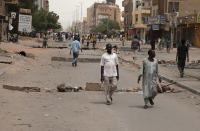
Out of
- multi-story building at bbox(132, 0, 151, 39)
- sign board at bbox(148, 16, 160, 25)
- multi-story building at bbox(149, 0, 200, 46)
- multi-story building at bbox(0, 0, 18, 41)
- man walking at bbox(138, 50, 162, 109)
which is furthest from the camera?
multi-story building at bbox(132, 0, 151, 39)

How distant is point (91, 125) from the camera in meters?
9.27

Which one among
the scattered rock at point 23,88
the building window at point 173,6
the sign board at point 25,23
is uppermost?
the building window at point 173,6

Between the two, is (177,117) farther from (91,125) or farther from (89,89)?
(89,89)

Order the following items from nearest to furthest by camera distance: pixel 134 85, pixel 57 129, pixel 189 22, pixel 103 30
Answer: pixel 57 129, pixel 134 85, pixel 189 22, pixel 103 30

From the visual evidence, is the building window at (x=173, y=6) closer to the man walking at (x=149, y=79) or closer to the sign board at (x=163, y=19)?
the sign board at (x=163, y=19)

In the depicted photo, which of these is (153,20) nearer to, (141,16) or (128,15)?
(141,16)

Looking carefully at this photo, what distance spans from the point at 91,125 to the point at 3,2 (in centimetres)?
6106

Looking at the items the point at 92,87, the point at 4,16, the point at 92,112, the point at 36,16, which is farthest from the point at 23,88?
the point at 36,16

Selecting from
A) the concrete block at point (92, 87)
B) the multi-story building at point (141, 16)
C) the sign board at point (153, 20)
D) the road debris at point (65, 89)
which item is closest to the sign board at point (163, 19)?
the sign board at point (153, 20)

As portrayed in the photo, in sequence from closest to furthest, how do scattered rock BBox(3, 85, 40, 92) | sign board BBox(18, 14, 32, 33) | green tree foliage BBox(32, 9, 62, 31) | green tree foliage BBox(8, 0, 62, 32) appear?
scattered rock BBox(3, 85, 40, 92) → sign board BBox(18, 14, 32, 33) → green tree foliage BBox(8, 0, 62, 32) → green tree foliage BBox(32, 9, 62, 31)

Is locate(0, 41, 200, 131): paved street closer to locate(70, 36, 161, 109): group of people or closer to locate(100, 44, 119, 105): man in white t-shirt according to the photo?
locate(70, 36, 161, 109): group of people

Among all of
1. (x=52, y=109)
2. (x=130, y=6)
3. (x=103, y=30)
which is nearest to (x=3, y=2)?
(x=52, y=109)

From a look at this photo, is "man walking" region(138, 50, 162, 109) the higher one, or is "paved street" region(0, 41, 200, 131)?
"man walking" region(138, 50, 162, 109)

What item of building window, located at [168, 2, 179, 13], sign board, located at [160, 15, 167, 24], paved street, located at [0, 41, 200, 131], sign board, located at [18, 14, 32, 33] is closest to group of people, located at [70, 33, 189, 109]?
paved street, located at [0, 41, 200, 131]
